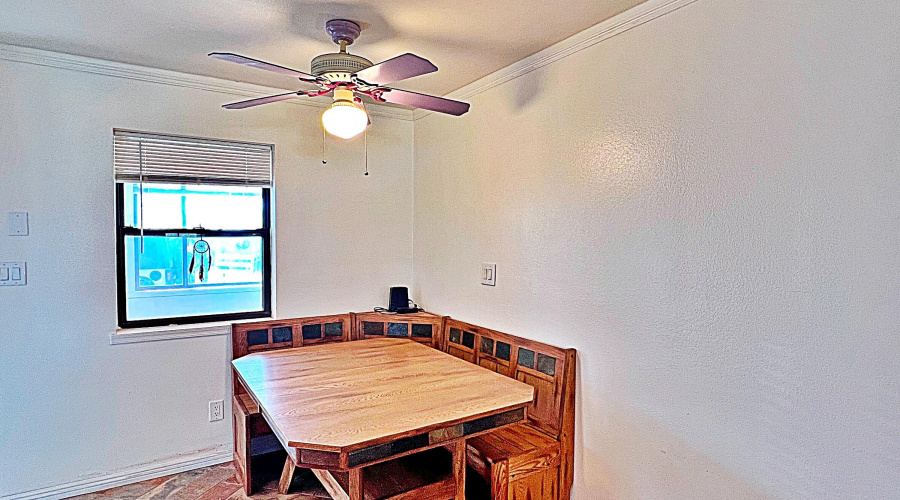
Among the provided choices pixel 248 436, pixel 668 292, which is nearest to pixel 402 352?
pixel 248 436

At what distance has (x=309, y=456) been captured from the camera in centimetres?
152

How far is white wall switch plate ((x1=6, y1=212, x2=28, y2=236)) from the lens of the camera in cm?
232

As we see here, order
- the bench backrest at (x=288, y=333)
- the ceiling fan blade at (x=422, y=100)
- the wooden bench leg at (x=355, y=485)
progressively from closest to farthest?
the wooden bench leg at (x=355, y=485) < the ceiling fan blade at (x=422, y=100) < the bench backrest at (x=288, y=333)

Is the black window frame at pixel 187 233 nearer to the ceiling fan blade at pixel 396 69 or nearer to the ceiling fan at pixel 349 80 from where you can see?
the ceiling fan at pixel 349 80

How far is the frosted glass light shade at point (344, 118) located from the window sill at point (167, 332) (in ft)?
5.06

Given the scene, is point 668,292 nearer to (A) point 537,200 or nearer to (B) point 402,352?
(A) point 537,200

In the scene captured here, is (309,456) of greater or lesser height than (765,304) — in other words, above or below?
below

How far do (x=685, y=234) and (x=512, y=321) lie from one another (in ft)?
3.47

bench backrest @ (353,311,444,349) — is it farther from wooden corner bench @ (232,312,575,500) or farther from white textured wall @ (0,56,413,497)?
white textured wall @ (0,56,413,497)

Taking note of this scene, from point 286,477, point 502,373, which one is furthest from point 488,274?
point 286,477

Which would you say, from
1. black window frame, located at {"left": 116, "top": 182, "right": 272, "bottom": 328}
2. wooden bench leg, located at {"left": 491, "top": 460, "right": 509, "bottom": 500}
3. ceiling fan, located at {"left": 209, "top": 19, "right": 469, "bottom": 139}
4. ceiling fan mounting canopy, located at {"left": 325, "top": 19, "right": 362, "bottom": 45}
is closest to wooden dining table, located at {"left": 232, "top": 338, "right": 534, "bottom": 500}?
wooden bench leg, located at {"left": 491, "top": 460, "right": 509, "bottom": 500}

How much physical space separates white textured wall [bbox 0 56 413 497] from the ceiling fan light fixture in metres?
1.22

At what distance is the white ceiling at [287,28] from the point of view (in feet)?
6.09

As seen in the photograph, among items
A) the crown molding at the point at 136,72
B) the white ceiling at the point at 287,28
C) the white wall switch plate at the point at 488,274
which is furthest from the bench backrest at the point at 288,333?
the white ceiling at the point at 287,28
